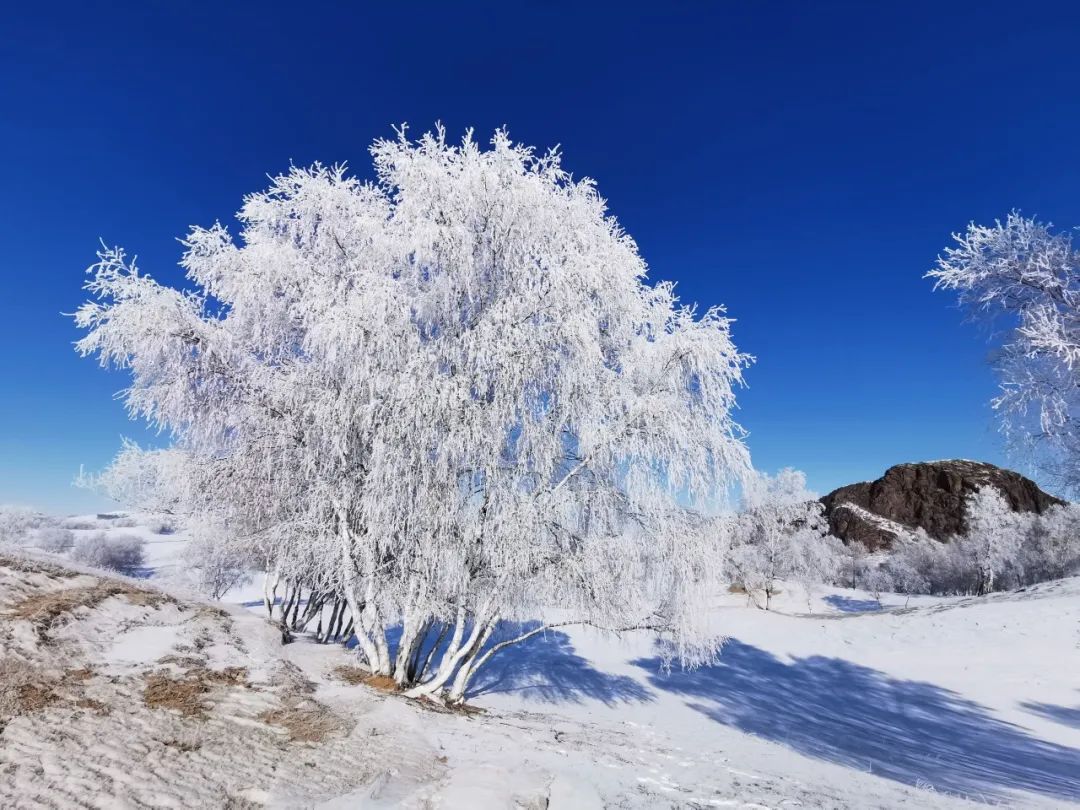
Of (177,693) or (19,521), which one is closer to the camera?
(177,693)

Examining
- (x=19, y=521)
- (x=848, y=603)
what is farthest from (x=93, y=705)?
(x=19, y=521)

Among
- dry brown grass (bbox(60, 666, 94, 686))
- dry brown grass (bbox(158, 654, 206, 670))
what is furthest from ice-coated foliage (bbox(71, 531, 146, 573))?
dry brown grass (bbox(60, 666, 94, 686))

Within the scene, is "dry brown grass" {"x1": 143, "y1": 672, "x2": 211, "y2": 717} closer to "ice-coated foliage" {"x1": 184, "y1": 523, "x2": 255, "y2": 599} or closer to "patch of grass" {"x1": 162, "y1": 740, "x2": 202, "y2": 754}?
"patch of grass" {"x1": 162, "y1": 740, "x2": 202, "y2": 754}

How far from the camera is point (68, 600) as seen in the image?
685 cm

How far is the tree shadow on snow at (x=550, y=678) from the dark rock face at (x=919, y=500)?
4104 inches

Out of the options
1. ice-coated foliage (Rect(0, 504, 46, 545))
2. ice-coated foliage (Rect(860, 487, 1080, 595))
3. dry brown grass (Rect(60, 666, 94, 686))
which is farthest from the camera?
ice-coated foliage (Rect(860, 487, 1080, 595))

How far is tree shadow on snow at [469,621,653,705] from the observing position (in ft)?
49.7

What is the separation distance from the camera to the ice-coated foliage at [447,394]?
8062mm

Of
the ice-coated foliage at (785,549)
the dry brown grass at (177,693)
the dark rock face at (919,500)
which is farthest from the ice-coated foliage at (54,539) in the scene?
the dark rock face at (919,500)

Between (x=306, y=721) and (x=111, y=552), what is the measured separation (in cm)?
5042

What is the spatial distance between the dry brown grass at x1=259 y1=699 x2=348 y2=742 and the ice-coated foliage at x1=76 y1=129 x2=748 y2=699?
2177mm

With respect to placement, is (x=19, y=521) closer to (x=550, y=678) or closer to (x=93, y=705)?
(x=550, y=678)

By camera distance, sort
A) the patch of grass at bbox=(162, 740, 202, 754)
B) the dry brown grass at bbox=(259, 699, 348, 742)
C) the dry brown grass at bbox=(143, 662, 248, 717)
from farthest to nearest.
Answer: the dry brown grass at bbox=(259, 699, 348, 742) → the dry brown grass at bbox=(143, 662, 248, 717) → the patch of grass at bbox=(162, 740, 202, 754)

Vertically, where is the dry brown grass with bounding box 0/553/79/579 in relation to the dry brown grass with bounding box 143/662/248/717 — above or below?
above
